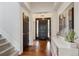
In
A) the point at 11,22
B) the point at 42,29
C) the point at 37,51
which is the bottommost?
the point at 37,51

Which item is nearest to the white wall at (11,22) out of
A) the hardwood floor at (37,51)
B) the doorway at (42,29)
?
the hardwood floor at (37,51)

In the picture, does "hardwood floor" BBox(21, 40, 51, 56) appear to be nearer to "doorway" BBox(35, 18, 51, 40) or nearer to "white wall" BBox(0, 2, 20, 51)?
"white wall" BBox(0, 2, 20, 51)

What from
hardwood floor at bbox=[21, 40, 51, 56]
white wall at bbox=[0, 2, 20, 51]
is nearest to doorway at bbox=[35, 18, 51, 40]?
hardwood floor at bbox=[21, 40, 51, 56]

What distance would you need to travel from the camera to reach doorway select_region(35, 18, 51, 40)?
15.5m

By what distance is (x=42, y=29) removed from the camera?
15688 millimetres

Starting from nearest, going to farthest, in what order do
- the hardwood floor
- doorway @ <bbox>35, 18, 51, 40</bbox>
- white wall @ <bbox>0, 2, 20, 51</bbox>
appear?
white wall @ <bbox>0, 2, 20, 51</bbox>
the hardwood floor
doorway @ <bbox>35, 18, 51, 40</bbox>

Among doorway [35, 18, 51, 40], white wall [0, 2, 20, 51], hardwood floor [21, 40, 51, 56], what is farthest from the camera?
doorway [35, 18, 51, 40]

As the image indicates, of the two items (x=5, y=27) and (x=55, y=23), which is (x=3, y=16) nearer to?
(x=5, y=27)

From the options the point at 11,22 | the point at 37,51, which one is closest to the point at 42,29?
the point at 37,51

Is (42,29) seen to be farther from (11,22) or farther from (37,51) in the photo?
(11,22)

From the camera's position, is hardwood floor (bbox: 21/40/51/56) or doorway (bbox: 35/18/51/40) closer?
hardwood floor (bbox: 21/40/51/56)

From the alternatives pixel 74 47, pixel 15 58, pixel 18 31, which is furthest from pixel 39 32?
pixel 15 58

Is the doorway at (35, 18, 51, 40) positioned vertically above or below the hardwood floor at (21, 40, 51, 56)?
above

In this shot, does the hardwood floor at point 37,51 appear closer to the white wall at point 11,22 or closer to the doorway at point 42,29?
the white wall at point 11,22
